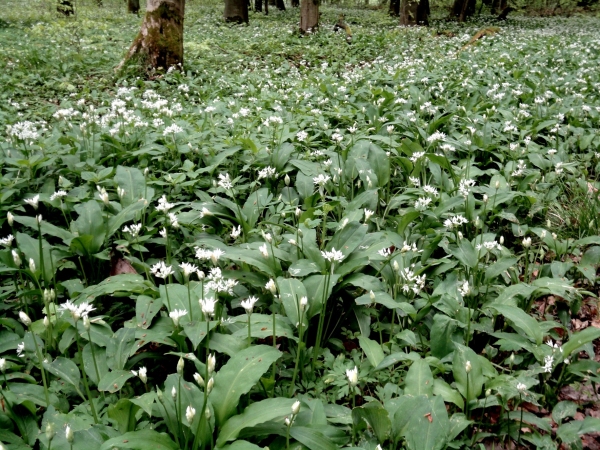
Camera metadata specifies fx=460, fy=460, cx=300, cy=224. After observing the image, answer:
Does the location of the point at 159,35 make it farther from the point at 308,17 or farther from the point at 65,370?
the point at 65,370

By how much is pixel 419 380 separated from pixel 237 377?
2.56ft

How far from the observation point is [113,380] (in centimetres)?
190

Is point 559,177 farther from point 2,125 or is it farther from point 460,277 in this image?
point 2,125

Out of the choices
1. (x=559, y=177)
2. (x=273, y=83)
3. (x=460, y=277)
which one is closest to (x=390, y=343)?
(x=460, y=277)

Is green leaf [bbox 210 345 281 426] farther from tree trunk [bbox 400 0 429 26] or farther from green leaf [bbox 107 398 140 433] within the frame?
tree trunk [bbox 400 0 429 26]

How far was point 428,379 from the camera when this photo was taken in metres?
1.97

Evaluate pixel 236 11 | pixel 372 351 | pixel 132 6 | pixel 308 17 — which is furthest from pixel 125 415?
pixel 132 6

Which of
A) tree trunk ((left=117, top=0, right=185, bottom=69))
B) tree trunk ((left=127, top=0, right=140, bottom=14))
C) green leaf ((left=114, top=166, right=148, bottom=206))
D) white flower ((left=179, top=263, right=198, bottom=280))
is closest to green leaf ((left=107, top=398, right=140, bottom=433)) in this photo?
white flower ((left=179, top=263, right=198, bottom=280))

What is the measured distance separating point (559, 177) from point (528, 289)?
1839 millimetres

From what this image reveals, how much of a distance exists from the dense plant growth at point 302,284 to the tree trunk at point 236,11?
1329cm

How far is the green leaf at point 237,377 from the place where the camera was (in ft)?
5.63

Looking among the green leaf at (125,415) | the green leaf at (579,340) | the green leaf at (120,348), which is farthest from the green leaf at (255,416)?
the green leaf at (579,340)

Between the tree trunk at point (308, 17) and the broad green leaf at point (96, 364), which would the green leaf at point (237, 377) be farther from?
the tree trunk at point (308, 17)

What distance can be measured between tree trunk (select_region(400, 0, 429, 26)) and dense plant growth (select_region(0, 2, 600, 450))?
44.5 ft
